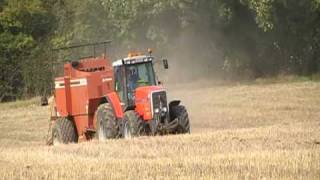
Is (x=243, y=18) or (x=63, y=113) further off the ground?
(x=243, y=18)

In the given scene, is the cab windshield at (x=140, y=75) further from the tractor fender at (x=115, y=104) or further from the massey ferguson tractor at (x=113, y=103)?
the tractor fender at (x=115, y=104)

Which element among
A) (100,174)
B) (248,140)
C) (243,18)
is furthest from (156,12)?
(100,174)

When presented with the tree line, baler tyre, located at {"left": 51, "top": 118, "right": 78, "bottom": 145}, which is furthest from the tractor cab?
the tree line

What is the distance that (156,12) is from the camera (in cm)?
3981

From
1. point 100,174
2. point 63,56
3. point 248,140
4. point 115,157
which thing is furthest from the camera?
point 63,56

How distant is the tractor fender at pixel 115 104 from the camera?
19.3 m

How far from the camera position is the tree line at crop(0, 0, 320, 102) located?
4059cm

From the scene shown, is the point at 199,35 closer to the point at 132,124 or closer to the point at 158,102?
the point at 158,102

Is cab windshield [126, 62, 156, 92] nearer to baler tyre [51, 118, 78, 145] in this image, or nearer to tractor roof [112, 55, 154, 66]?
tractor roof [112, 55, 154, 66]

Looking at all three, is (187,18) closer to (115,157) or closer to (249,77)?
(249,77)

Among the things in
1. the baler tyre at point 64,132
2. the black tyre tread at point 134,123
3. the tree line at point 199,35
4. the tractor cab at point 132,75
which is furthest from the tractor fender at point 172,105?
the tree line at point 199,35

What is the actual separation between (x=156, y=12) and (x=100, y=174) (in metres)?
29.0

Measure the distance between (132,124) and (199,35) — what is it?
24.2m

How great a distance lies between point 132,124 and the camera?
1828 cm
